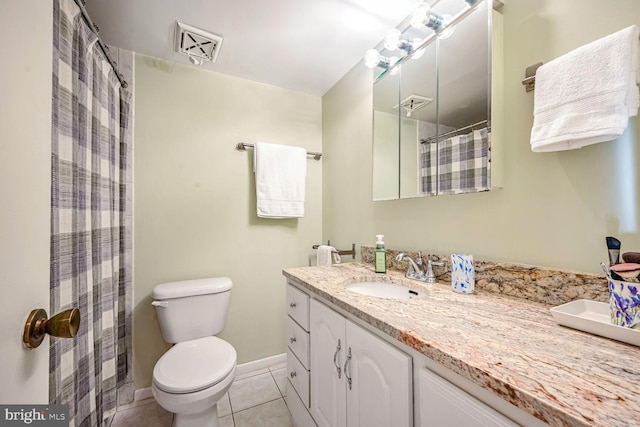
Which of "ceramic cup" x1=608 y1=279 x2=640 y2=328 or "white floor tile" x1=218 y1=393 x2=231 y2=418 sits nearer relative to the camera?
"ceramic cup" x1=608 y1=279 x2=640 y2=328

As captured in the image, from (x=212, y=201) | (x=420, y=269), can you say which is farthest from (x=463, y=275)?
(x=212, y=201)

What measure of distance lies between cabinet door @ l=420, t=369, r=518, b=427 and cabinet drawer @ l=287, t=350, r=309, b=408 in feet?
2.42

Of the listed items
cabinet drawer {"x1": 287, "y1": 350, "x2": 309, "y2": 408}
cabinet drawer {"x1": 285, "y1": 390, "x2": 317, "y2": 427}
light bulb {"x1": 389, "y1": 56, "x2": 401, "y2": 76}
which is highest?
light bulb {"x1": 389, "y1": 56, "x2": 401, "y2": 76}

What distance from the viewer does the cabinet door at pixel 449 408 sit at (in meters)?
0.48

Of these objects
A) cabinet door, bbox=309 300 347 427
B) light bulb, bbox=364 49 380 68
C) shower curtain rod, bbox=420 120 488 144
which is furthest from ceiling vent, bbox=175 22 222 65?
cabinet door, bbox=309 300 347 427

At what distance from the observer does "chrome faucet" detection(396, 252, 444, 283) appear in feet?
3.81

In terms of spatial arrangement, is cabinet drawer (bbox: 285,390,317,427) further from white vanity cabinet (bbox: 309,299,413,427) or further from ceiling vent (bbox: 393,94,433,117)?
ceiling vent (bbox: 393,94,433,117)

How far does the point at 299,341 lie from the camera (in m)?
1.29

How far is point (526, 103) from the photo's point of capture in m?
0.90

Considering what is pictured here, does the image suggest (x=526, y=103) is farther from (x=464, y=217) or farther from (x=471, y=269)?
(x=471, y=269)

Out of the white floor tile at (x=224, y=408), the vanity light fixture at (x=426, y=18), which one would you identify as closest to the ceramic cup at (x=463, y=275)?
the vanity light fixture at (x=426, y=18)

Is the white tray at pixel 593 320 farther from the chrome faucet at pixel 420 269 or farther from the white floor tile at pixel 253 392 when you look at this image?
the white floor tile at pixel 253 392

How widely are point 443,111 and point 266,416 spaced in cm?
192

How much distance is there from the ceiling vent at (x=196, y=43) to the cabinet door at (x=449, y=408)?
6.23 feet
